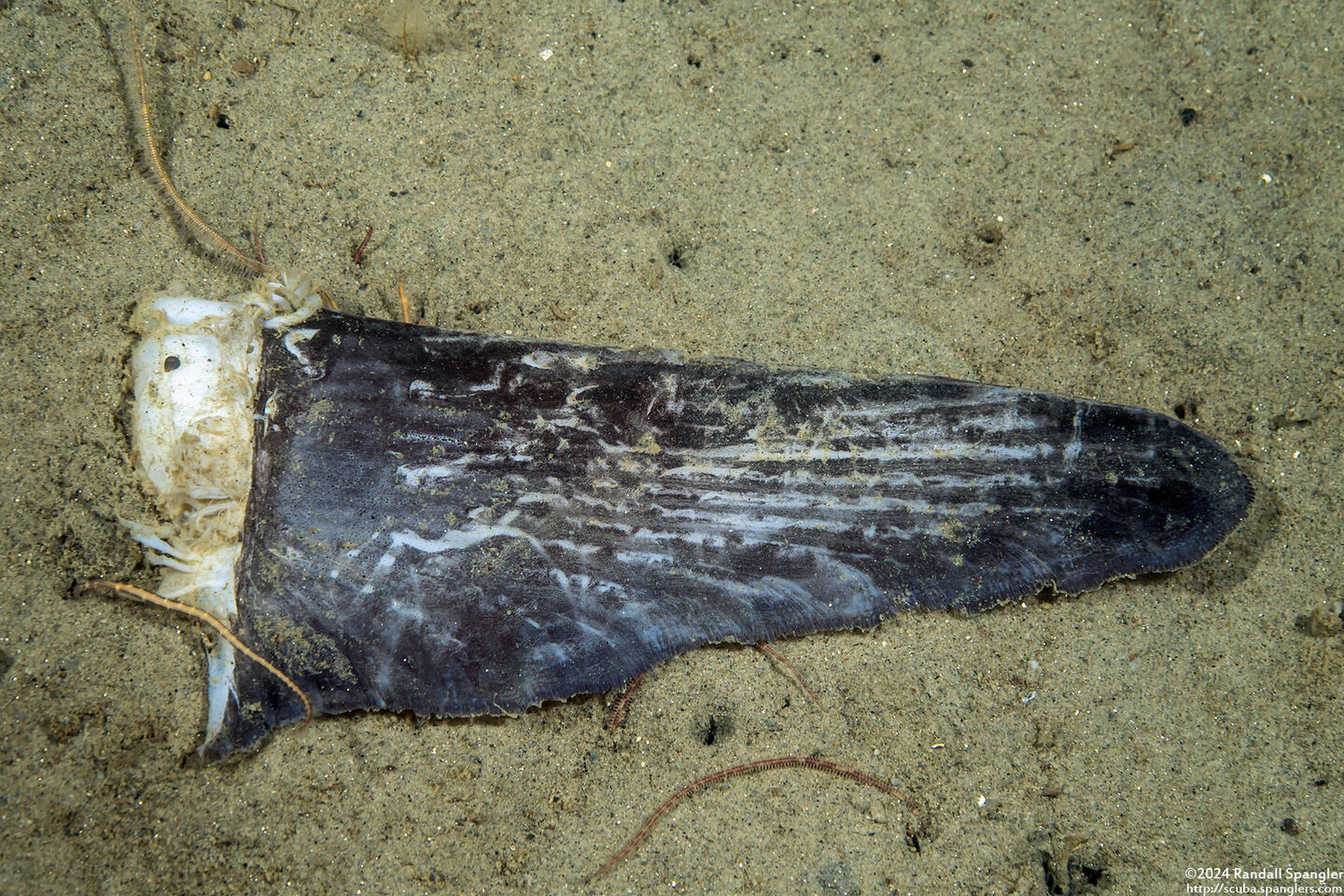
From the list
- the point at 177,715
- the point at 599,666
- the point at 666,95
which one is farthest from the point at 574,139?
the point at 177,715

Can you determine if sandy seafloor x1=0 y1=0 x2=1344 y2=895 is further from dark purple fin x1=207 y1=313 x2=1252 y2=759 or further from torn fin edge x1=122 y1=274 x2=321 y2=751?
dark purple fin x1=207 y1=313 x2=1252 y2=759

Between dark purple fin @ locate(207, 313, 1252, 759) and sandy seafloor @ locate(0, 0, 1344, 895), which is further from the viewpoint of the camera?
sandy seafloor @ locate(0, 0, 1344, 895)

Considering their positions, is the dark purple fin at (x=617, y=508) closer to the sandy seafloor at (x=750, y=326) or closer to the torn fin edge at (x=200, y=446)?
the torn fin edge at (x=200, y=446)

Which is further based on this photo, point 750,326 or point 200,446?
point 750,326

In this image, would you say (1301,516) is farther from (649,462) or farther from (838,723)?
(649,462)

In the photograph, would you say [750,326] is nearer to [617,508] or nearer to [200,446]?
[617,508]

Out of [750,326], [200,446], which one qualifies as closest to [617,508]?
[750,326]

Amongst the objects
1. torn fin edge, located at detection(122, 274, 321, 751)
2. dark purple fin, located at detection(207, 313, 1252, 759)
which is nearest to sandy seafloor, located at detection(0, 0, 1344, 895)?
torn fin edge, located at detection(122, 274, 321, 751)

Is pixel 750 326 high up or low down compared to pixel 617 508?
up
